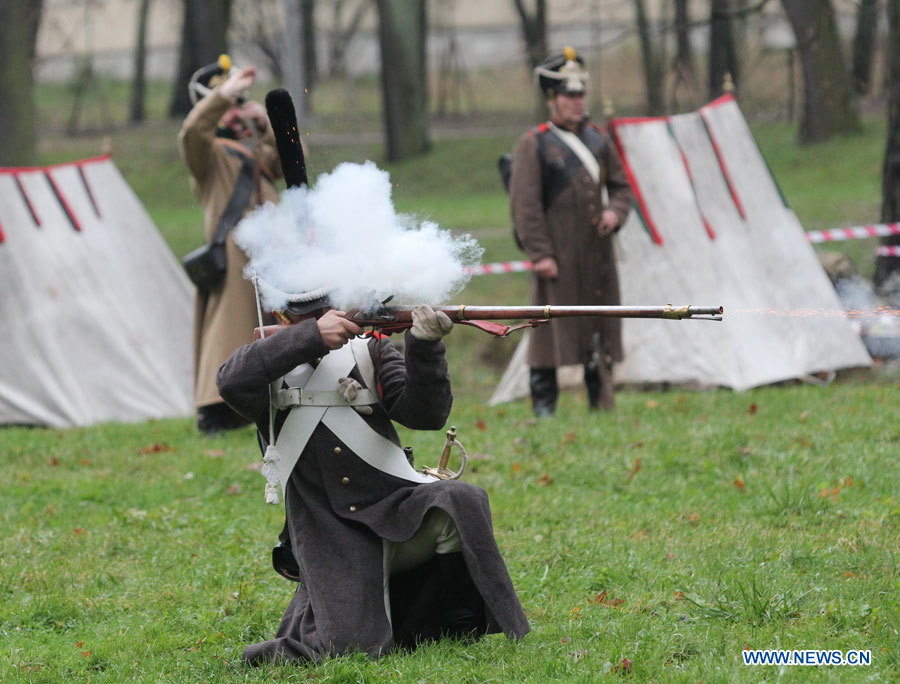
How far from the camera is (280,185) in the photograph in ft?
32.0

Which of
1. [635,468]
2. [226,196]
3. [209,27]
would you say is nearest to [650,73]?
[209,27]

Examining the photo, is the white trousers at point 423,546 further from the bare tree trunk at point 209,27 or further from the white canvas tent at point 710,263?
the bare tree trunk at point 209,27

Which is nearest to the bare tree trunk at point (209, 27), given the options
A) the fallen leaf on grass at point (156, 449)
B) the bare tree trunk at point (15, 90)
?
the bare tree trunk at point (15, 90)

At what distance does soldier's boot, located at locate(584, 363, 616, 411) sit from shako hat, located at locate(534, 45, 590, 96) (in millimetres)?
2043

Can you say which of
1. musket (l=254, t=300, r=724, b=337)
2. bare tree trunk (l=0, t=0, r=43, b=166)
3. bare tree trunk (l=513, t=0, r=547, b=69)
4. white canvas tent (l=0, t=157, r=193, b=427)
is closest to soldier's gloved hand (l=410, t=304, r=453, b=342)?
musket (l=254, t=300, r=724, b=337)

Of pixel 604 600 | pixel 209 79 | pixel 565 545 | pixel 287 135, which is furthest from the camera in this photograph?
pixel 209 79

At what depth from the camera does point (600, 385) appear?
935cm

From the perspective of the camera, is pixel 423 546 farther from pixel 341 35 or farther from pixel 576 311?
pixel 341 35

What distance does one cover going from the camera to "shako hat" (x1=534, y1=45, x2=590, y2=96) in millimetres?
9141

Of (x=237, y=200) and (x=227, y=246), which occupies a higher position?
(x=237, y=200)

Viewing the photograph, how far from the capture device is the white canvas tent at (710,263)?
34.7 ft

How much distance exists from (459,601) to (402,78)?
22.0m

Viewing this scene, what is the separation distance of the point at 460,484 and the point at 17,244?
754 centimetres

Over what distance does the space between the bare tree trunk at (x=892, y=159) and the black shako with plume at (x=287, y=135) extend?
846cm
